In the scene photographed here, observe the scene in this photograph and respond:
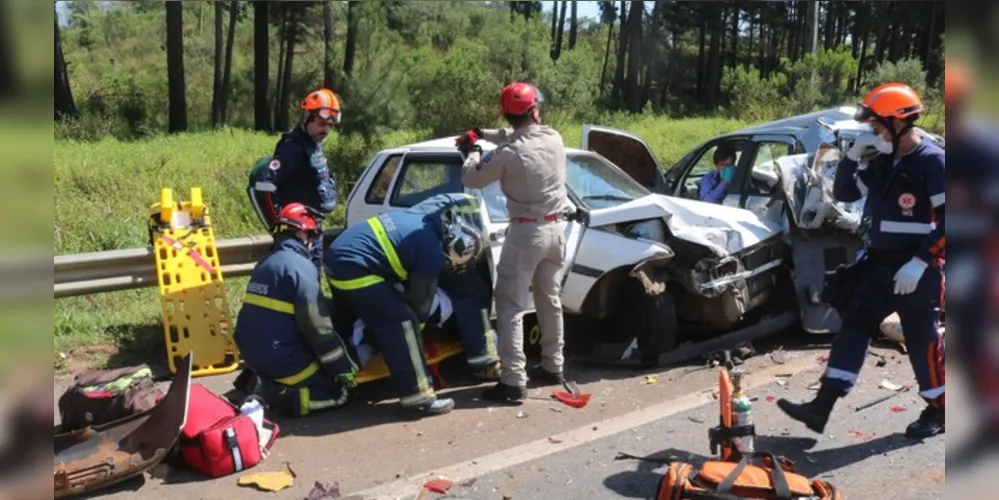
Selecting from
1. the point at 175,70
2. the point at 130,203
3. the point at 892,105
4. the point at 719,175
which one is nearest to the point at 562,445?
the point at 892,105

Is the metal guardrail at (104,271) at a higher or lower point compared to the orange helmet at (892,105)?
lower

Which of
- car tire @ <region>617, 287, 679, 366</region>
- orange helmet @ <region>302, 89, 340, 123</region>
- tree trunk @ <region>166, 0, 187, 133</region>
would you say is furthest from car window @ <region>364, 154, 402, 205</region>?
tree trunk @ <region>166, 0, 187, 133</region>

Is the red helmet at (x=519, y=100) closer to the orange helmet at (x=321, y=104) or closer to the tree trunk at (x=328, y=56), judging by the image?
the orange helmet at (x=321, y=104)

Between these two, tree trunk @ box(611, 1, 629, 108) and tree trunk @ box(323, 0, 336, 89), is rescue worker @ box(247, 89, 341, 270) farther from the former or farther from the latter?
tree trunk @ box(611, 1, 629, 108)

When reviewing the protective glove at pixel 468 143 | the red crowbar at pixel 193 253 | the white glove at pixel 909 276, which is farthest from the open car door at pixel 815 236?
the red crowbar at pixel 193 253

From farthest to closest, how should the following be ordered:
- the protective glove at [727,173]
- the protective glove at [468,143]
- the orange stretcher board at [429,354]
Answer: the protective glove at [727,173] < the protective glove at [468,143] < the orange stretcher board at [429,354]

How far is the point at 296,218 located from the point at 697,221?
2.88 m

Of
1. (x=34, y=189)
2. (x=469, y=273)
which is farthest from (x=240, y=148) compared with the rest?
(x=34, y=189)

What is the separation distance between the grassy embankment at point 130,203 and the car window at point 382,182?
1.62 meters

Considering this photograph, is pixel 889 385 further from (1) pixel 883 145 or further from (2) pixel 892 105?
(2) pixel 892 105

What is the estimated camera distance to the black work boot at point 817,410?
4.69 m

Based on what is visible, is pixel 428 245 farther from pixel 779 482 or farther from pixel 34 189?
pixel 34 189

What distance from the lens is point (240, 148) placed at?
14523mm

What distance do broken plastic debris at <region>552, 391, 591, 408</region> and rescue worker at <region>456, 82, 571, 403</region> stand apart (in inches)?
10.5
